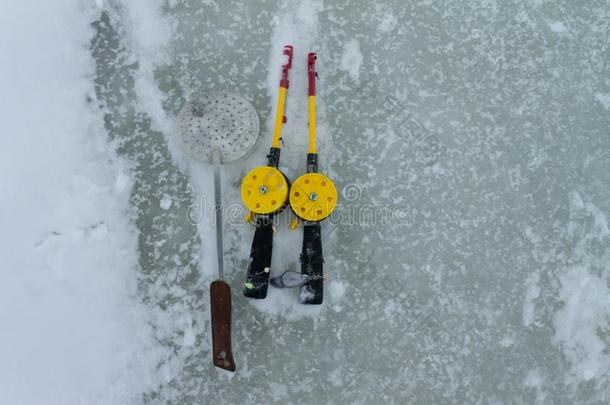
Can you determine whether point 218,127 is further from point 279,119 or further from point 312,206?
point 312,206

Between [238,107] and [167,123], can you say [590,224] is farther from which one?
[167,123]

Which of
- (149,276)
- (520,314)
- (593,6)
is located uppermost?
(593,6)

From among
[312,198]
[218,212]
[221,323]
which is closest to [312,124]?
[312,198]

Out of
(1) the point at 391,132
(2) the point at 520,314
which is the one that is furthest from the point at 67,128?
(2) the point at 520,314

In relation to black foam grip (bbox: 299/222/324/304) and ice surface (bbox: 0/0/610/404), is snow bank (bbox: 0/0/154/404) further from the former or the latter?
black foam grip (bbox: 299/222/324/304)

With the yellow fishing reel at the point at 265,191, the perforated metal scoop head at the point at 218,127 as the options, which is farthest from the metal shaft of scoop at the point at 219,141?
the yellow fishing reel at the point at 265,191

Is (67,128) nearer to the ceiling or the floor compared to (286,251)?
nearer to the ceiling

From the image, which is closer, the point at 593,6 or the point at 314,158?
the point at 314,158
